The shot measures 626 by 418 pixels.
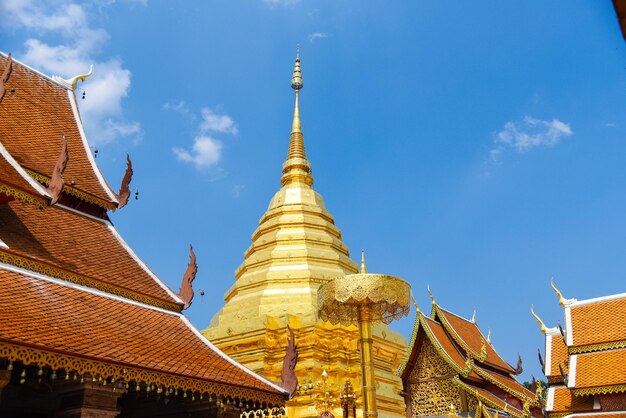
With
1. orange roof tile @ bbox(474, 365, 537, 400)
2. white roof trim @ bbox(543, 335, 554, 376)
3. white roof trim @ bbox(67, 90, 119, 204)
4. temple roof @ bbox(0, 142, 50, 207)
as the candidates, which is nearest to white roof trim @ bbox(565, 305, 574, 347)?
white roof trim @ bbox(543, 335, 554, 376)

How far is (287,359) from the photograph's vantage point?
9438 mm

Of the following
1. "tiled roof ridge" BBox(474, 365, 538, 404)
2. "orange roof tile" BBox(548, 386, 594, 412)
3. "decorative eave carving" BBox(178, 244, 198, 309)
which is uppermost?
"decorative eave carving" BBox(178, 244, 198, 309)

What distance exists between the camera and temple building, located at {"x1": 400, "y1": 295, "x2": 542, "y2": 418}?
13594mm

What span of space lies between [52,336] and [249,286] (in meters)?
16.3

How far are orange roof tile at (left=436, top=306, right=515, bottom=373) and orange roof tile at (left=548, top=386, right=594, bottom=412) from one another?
174 centimetres

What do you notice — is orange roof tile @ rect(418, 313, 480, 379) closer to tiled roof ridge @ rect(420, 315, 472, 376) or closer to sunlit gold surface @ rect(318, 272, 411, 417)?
tiled roof ridge @ rect(420, 315, 472, 376)

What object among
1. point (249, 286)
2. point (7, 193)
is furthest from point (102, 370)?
point (249, 286)

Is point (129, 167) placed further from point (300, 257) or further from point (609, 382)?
point (300, 257)

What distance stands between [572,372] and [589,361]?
554mm

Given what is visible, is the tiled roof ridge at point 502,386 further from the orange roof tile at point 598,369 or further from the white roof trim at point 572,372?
the orange roof tile at point 598,369

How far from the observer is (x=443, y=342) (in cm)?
1462

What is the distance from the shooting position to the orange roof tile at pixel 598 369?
42.2ft

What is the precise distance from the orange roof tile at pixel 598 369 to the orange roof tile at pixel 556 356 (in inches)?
41.5

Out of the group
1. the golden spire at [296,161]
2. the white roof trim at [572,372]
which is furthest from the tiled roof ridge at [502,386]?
the golden spire at [296,161]
